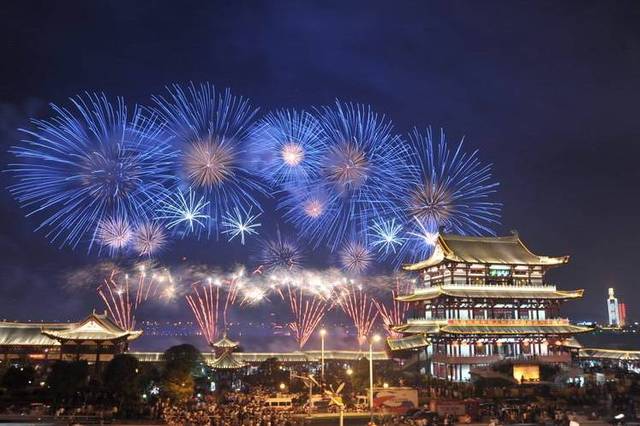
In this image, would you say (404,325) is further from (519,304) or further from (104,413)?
(104,413)

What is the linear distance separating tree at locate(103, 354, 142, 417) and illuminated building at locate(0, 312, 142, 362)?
360 inches

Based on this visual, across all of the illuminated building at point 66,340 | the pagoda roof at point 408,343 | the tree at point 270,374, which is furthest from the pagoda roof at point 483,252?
the illuminated building at point 66,340

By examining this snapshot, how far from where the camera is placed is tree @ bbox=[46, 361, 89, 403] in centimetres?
3728

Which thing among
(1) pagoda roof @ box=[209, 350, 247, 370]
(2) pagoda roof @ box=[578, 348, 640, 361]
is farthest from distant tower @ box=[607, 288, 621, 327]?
(1) pagoda roof @ box=[209, 350, 247, 370]

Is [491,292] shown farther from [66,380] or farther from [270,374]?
[66,380]

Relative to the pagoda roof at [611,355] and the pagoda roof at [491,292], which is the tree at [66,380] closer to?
the pagoda roof at [491,292]

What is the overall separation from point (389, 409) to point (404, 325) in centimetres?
2032

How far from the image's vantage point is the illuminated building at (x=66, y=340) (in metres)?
46.3

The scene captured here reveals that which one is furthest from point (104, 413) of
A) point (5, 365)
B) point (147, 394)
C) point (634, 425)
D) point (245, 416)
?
point (634, 425)

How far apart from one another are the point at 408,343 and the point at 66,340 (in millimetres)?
27853

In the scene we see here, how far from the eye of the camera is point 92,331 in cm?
4675

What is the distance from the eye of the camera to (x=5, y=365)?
45.0 meters

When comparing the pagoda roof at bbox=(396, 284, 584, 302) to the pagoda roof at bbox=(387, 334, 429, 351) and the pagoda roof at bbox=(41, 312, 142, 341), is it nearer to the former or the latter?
the pagoda roof at bbox=(387, 334, 429, 351)

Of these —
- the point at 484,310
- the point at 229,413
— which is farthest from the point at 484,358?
the point at 229,413
